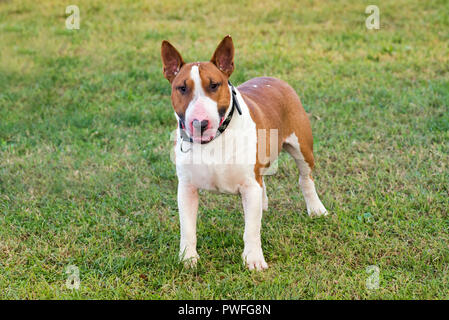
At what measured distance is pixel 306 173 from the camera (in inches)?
177

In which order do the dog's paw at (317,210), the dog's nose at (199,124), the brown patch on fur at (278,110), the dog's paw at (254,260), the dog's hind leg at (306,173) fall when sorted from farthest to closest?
the dog's paw at (317,210)
the dog's hind leg at (306,173)
the brown patch on fur at (278,110)
the dog's paw at (254,260)
the dog's nose at (199,124)

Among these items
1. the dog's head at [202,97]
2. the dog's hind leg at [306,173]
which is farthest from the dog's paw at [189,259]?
the dog's hind leg at [306,173]

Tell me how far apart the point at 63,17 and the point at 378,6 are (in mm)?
6405

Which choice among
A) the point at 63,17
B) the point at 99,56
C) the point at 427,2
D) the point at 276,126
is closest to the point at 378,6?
the point at 427,2

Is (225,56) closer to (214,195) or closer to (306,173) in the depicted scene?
(306,173)

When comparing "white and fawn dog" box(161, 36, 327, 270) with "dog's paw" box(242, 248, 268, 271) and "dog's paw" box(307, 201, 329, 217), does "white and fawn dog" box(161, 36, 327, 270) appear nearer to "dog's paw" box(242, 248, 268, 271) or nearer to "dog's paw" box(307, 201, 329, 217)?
"dog's paw" box(242, 248, 268, 271)

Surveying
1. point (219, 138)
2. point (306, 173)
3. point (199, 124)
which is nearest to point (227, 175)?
point (219, 138)

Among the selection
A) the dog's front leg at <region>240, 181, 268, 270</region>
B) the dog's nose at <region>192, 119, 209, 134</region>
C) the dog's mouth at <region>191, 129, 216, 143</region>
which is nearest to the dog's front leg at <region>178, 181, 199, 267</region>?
the dog's front leg at <region>240, 181, 268, 270</region>

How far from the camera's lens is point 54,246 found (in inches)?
166

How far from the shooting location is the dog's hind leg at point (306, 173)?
14.3 ft

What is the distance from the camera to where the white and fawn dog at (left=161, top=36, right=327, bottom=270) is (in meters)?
3.27

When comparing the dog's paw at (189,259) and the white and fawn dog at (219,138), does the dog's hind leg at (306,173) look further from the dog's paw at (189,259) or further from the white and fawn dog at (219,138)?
the dog's paw at (189,259)

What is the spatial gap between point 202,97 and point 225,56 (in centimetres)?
43

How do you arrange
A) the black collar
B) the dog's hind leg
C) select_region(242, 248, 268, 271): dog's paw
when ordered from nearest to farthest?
the black collar
select_region(242, 248, 268, 271): dog's paw
the dog's hind leg
